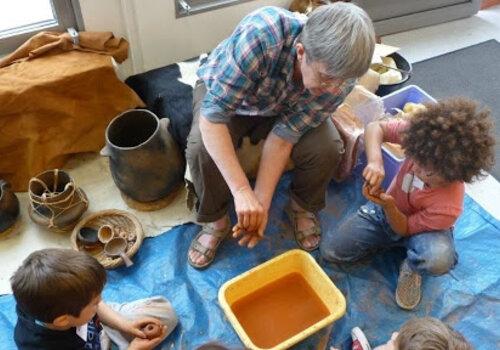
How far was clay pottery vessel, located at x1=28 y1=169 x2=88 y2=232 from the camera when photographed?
62.8 inches

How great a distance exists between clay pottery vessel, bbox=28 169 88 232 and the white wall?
1.96ft

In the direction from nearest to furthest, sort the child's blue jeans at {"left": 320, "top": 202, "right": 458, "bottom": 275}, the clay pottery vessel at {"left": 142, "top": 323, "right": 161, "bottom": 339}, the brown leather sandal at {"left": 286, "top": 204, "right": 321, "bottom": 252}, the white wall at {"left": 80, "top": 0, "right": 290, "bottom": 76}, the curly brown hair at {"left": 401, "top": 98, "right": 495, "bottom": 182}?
the curly brown hair at {"left": 401, "top": 98, "right": 495, "bottom": 182} → the clay pottery vessel at {"left": 142, "top": 323, "right": 161, "bottom": 339} → the child's blue jeans at {"left": 320, "top": 202, "right": 458, "bottom": 275} → the brown leather sandal at {"left": 286, "top": 204, "right": 321, "bottom": 252} → the white wall at {"left": 80, "top": 0, "right": 290, "bottom": 76}

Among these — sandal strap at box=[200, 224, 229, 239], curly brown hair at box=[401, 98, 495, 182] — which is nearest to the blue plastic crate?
curly brown hair at box=[401, 98, 495, 182]

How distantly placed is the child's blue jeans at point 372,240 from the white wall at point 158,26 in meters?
1.01

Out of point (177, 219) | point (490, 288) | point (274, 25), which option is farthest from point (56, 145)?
point (490, 288)

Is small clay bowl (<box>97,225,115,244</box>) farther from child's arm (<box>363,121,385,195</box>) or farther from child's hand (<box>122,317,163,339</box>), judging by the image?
child's arm (<box>363,121,385,195</box>)

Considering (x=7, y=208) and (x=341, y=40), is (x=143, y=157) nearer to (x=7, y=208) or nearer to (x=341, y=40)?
(x=7, y=208)

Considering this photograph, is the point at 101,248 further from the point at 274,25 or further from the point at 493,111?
the point at 493,111

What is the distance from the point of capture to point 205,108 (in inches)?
52.6

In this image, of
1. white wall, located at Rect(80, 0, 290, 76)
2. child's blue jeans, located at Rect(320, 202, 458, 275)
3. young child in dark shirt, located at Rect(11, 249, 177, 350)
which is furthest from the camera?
white wall, located at Rect(80, 0, 290, 76)

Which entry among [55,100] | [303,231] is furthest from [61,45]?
[303,231]

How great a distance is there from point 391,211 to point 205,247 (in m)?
0.61

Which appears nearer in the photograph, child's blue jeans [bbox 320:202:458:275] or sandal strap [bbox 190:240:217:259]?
child's blue jeans [bbox 320:202:458:275]

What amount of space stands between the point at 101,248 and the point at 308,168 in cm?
74
